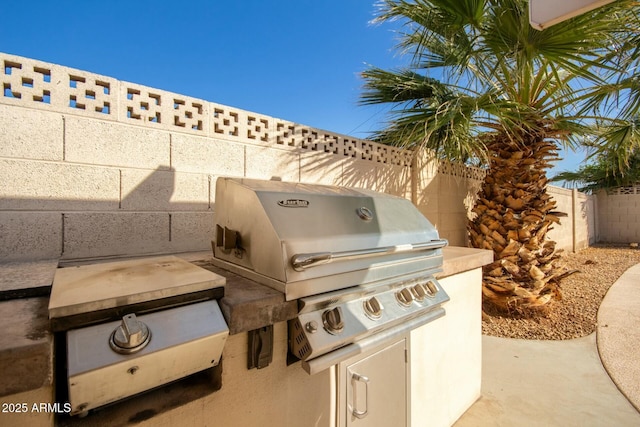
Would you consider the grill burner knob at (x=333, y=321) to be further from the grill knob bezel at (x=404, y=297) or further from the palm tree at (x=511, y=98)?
the palm tree at (x=511, y=98)

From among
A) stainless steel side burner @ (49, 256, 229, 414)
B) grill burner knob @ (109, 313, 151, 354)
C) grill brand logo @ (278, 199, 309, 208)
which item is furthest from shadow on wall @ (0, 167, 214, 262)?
grill burner knob @ (109, 313, 151, 354)

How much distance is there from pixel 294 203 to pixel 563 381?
3535 millimetres

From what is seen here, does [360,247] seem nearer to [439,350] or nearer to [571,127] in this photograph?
[439,350]

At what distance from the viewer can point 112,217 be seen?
1934 millimetres

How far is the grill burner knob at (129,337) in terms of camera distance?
2.58 feet

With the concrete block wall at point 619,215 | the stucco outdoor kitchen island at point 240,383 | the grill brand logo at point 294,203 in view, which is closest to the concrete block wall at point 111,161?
the stucco outdoor kitchen island at point 240,383

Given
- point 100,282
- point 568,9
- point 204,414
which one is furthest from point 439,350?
point 568,9

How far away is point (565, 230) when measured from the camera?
30.0 feet

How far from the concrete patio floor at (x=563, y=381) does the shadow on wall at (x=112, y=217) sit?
2807 millimetres

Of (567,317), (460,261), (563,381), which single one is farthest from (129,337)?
(567,317)

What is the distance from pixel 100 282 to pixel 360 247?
3.34 feet

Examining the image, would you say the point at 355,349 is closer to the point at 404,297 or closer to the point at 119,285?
the point at 404,297

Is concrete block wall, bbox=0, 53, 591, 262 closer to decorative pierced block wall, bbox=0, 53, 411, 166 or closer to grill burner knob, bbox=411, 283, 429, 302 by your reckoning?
decorative pierced block wall, bbox=0, 53, 411, 166

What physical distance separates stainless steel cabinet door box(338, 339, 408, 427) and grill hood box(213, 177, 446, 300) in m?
0.51
